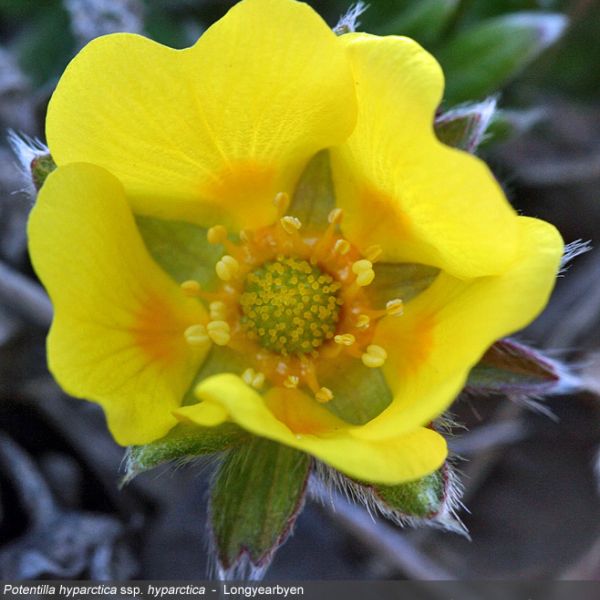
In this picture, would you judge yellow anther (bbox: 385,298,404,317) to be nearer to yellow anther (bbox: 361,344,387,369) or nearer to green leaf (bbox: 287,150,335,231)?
yellow anther (bbox: 361,344,387,369)

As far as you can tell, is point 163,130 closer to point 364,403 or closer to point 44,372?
point 364,403

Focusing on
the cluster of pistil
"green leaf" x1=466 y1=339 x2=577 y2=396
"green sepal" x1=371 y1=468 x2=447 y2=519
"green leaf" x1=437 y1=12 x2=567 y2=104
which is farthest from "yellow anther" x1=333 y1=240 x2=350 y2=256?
"green leaf" x1=437 y1=12 x2=567 y2=104

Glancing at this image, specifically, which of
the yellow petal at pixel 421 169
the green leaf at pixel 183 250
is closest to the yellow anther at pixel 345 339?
the yellow petal at pixel 421 169

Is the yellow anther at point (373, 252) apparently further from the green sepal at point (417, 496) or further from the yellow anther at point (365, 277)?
the green sepal at point (417, 496)

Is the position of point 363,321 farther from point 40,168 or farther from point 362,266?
point 40,168

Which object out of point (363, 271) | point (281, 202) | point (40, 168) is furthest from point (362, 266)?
point (40, 168)
